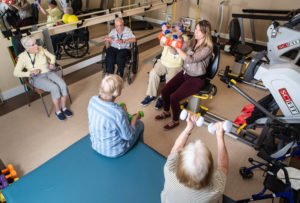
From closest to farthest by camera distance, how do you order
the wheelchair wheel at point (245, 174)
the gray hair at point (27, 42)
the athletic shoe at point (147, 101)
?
the wheelchair wheel at point (245, 174) → the gray hair at point (27, 42) → the athletic shoe at point (147, 101)

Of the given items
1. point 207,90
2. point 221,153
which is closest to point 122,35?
point 207,90

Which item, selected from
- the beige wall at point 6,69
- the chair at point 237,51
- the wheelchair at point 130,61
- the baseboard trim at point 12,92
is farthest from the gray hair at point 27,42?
the chair at point 237,51

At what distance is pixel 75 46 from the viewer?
13.8 feet

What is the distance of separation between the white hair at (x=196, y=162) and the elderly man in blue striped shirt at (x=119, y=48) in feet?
8.44

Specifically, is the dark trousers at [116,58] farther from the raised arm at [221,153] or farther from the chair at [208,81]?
the raised arm at [221,153]

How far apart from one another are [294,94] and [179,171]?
151 centimetres

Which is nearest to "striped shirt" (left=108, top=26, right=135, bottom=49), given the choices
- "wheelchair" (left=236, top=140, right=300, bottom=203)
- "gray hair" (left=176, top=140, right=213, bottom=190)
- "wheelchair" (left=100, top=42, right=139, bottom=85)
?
"wheelchair" (left=100, top=42, right=139, bottom=85)

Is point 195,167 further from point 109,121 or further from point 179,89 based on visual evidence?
point 179,89

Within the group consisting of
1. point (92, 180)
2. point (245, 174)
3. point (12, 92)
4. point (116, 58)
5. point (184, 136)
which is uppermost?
point (184, 136)

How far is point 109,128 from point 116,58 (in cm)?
193

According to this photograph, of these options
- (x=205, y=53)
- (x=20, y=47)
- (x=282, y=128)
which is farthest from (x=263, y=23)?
(x=20, y=47)

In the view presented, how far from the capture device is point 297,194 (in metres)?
1.54

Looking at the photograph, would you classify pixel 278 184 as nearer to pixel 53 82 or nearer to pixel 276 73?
pixel 276 73

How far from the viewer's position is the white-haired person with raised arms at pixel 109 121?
167 centimetres
